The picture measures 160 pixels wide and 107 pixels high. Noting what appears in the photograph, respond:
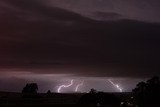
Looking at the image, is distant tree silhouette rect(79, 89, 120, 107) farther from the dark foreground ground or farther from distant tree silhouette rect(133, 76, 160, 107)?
distant tree silhouette rect(133, 76, 160, 107)

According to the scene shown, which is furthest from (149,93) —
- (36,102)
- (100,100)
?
(36,102)

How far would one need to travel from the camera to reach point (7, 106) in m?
47.1

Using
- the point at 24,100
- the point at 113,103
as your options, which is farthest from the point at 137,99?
the point at 24,100

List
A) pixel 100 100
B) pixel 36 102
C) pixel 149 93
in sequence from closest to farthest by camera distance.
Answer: pixel 149 93
pixel 36 102
pixel 100 100

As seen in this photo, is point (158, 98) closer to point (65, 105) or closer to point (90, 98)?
point (65, 105)

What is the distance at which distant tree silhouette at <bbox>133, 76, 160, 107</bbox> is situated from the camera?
52.0 m

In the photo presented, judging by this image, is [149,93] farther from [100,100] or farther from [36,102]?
[36,102]

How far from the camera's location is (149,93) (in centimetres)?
5238

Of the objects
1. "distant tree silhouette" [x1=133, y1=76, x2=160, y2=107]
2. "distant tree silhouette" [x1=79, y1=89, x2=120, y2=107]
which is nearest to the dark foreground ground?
"distant tree silhouette" [x1=79, y1=89, x2=120, y2=107]

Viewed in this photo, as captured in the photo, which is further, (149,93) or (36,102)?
(36,102)

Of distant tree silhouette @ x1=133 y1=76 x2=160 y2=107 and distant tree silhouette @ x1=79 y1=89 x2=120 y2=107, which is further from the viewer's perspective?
distant tree silhouette @ x1=79 y1=89 x2=120 y2=107

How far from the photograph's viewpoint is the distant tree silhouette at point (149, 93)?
5197 cm

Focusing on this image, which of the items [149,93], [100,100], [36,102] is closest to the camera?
[149,93]

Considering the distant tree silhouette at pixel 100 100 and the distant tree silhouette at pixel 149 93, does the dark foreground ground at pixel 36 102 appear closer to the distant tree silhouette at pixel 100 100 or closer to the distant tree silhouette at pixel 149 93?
the distant tree silhouette at pixel 100 100
